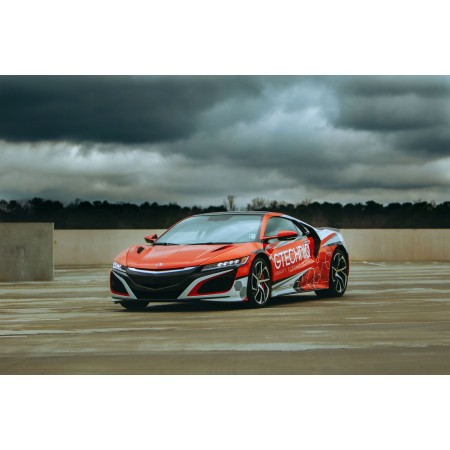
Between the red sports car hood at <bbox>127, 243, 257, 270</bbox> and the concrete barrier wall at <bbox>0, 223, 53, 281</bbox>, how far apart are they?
349 inches

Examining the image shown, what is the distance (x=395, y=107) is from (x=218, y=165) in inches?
286

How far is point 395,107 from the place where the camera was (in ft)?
72.4

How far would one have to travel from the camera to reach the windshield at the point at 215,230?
12.2 metres

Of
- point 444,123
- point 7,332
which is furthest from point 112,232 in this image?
point 7,332

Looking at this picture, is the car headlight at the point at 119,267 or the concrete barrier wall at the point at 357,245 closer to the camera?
the car headlight at the point at 119,267

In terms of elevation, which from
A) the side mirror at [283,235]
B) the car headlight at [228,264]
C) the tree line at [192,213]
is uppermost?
the tree line at [192,213]

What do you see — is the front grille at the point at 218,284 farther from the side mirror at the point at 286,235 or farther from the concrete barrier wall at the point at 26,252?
the concrete barrier wall at the point at 26,252

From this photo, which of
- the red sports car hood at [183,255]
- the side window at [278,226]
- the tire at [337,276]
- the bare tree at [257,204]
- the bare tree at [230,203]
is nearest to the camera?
the red sports car hood at [183,255]

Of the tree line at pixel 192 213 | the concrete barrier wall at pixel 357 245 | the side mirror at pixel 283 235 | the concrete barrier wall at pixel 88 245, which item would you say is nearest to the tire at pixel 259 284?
the side mirror at pixel 283 235

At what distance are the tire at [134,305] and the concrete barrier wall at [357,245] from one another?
62.2 ft

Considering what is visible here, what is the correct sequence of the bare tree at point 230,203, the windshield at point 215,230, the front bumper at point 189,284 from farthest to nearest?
the bare tree at point 230,203 → the windshield at point 215,230 → the front bumper at point 189,284

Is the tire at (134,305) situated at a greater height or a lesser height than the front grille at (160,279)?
lesser

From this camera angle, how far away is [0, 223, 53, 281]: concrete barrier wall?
20.3m

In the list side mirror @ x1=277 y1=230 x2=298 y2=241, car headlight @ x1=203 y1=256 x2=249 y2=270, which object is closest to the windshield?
side mirror @ x1=277 y1=230 x2=298 y2=241
